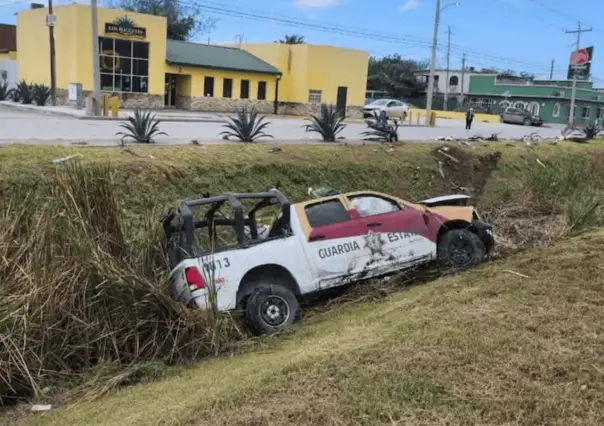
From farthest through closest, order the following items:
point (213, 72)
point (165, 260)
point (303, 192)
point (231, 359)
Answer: point (213, 72), point (303, 192), point (165, 260), point (231, 359)

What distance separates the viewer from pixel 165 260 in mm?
7801

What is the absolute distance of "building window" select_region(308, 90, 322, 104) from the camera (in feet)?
162

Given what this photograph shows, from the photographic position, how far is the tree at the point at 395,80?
82250 mm

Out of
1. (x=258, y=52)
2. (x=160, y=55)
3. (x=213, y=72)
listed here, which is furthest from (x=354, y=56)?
(x=160, y=55)

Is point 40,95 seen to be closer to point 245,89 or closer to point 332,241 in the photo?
point 245,89

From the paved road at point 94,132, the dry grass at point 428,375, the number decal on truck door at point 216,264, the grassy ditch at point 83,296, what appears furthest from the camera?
the paved road at point 94,132

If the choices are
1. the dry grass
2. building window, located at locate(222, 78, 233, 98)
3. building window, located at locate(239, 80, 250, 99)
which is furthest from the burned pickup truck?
building window, located at locate(239, 80, 250, 99)

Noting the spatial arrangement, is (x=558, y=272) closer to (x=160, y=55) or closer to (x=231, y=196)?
(x=231, y=196)

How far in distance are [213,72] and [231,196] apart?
39188mm

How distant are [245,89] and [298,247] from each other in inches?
1611

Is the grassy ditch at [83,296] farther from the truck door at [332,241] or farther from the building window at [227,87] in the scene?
the building window at [227,87]

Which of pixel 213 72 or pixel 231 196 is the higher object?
pixel 213 72

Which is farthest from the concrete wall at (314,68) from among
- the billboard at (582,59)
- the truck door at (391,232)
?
the truck door at (391,232)

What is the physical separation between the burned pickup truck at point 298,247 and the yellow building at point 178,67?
32.9 meters
